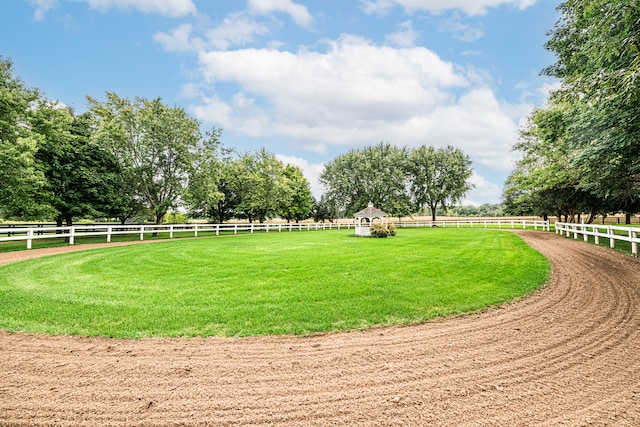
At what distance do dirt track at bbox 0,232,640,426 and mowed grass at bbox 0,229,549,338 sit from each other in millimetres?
435

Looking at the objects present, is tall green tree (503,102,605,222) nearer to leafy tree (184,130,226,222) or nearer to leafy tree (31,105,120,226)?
leafy tree (184,130,226,222)

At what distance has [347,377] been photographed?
2.98 m

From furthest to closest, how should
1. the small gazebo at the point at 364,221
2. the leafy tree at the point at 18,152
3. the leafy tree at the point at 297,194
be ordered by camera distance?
the leafy tree at the point at 297,194 < the small gazebo at the point at 364,221 < the leafy tree at the point at 18,152

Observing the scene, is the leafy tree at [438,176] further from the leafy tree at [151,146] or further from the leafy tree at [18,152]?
the leafy tree at [18,152]

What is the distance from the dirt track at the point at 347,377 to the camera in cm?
239

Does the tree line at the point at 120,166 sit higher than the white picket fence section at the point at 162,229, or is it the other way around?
the tree line at the point at 120,166

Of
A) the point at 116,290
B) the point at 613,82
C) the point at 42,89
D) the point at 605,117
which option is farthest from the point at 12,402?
the point at 42,89

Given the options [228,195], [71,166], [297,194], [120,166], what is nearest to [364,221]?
[228,195]

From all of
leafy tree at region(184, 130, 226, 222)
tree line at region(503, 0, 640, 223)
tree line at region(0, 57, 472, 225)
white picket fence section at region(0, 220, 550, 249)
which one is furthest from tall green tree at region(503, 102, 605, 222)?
leafy tree at region(184, 130, 226, 222)

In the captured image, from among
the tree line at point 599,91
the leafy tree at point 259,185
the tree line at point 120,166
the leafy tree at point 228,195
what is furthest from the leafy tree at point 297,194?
the tree line at point 599,91

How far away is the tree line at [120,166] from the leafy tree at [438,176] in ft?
5.36

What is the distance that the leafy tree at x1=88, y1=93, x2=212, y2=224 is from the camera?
23953 mm

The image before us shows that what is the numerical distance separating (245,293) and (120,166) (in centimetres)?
2344

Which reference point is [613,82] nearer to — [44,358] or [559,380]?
[559,380]
